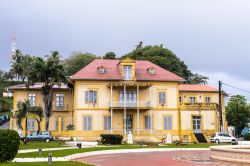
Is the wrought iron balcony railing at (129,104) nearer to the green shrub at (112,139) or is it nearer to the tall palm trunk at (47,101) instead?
the tall palm trunk at (47,101)

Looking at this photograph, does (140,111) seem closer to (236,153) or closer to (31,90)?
(31,90)

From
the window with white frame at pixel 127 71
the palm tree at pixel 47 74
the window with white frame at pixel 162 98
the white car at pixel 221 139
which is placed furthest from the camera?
the window with white frame at pixel 162 98

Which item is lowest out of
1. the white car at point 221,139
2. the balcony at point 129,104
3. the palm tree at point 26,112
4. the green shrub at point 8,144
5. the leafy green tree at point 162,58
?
the white car at point 221,139

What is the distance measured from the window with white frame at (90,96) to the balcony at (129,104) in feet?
6.43

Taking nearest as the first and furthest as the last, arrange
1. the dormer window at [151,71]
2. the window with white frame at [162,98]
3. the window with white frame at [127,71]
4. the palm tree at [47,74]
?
the palm tree at [47,74]
the window with white frame at [127,71]
the window with white frame at [162,98]
the dormer window at [151,71]

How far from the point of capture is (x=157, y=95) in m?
52.1

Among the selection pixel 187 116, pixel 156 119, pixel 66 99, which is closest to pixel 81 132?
pixel 66 99

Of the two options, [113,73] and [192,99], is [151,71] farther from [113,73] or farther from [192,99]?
[192,99]

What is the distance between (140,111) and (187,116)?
5.80m

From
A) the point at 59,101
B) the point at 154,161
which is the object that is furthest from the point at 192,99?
the point at 154,161

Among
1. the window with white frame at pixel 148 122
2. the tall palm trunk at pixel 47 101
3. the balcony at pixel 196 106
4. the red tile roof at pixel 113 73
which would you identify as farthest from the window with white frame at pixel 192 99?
the tall palm trunk at pixel 47 101

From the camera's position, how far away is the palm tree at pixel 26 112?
42375 mm

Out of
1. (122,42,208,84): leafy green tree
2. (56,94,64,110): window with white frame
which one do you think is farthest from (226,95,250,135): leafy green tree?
(56,94,64,110): window with white frame

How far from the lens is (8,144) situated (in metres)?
18.7
